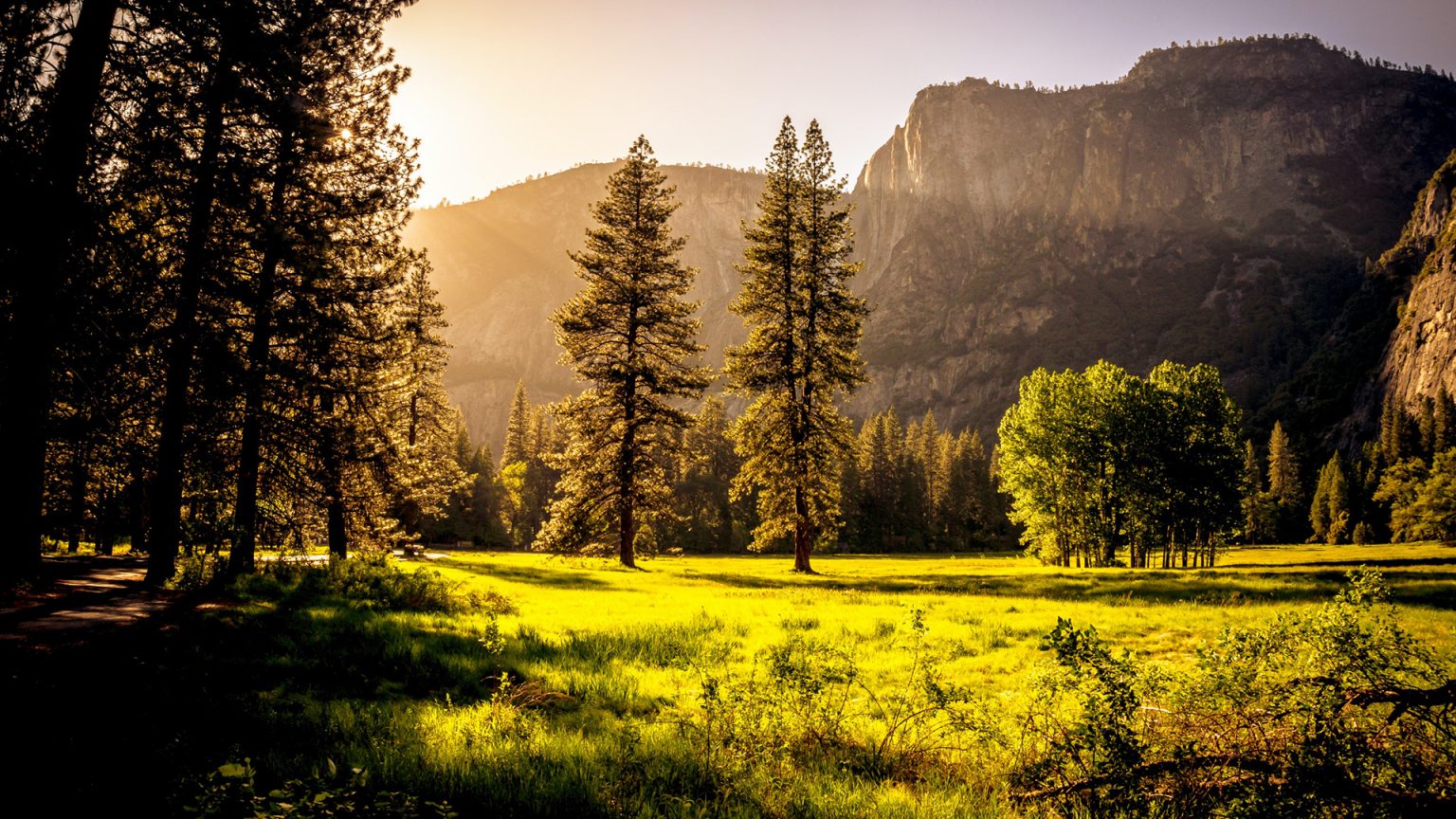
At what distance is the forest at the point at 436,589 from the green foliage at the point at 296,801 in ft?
0.17

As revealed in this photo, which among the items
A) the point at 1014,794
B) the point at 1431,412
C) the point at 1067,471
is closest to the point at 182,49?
the point at 1014,794

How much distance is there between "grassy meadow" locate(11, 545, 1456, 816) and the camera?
3961 millimetres

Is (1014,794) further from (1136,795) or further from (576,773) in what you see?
(576,773)

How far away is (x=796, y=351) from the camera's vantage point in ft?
85.8

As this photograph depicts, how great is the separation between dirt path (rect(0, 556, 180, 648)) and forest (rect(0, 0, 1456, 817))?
4.4 inches

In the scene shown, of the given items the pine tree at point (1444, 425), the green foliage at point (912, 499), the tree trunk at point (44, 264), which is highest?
the pine tree at point (1444, 425)

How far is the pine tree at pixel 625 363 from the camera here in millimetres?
25953

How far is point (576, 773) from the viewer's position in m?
4.17

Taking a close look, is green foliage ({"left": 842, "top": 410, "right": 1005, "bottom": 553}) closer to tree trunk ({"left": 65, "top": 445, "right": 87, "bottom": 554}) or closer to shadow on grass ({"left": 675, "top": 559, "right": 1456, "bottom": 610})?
shadow on grass ({"left": 675, "top": 559, "right": 1456, "bottom": 610})

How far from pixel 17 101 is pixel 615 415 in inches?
788

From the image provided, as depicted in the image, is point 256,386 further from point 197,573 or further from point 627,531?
point 627,531

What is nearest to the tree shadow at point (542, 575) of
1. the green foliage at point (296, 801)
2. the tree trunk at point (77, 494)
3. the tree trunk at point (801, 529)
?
the tree trunk at point (801, 529)

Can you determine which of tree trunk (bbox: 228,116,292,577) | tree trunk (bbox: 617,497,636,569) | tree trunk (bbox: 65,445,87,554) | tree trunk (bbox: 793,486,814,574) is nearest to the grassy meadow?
tree trunk (bbox: 228,116,292,577)

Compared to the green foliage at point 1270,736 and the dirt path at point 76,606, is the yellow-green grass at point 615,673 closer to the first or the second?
the green foliage at point 1270,736
